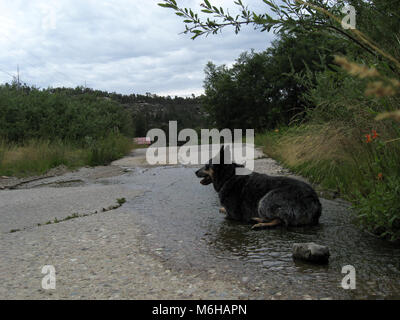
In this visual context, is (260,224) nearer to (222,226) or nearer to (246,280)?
(222,226)

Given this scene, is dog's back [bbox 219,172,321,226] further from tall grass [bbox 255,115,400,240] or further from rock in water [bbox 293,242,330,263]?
rock in water [bbox 293,242,330,263]

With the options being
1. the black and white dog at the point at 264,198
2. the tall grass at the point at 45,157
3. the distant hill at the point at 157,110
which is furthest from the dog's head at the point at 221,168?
the distant hill at the point at 157,110

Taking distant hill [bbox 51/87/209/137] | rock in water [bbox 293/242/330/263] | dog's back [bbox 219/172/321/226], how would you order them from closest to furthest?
rock in water [bbox 293/242/330/263] → dog's back [bbox 219/172/321/226] → distant hill [bbox 51/87/209/137]

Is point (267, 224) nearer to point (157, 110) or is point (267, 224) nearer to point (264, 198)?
point (264, 198)

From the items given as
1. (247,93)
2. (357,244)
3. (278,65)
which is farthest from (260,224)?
(247,93)

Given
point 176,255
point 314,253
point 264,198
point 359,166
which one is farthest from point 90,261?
point 359,166

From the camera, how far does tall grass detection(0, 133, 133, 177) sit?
9.95 m

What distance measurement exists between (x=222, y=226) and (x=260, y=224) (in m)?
0.44

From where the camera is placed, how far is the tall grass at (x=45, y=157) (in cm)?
995

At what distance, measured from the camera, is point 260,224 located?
395 cm

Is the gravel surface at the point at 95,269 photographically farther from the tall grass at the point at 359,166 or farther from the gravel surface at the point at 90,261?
the tall grass at the point at 359,166

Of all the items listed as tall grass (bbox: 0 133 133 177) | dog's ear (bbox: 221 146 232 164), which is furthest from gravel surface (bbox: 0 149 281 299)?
tall grass (bbox: 0 133 133 177)

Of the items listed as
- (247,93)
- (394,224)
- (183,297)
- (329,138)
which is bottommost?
(183,297)

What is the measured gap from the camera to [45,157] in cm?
1094
